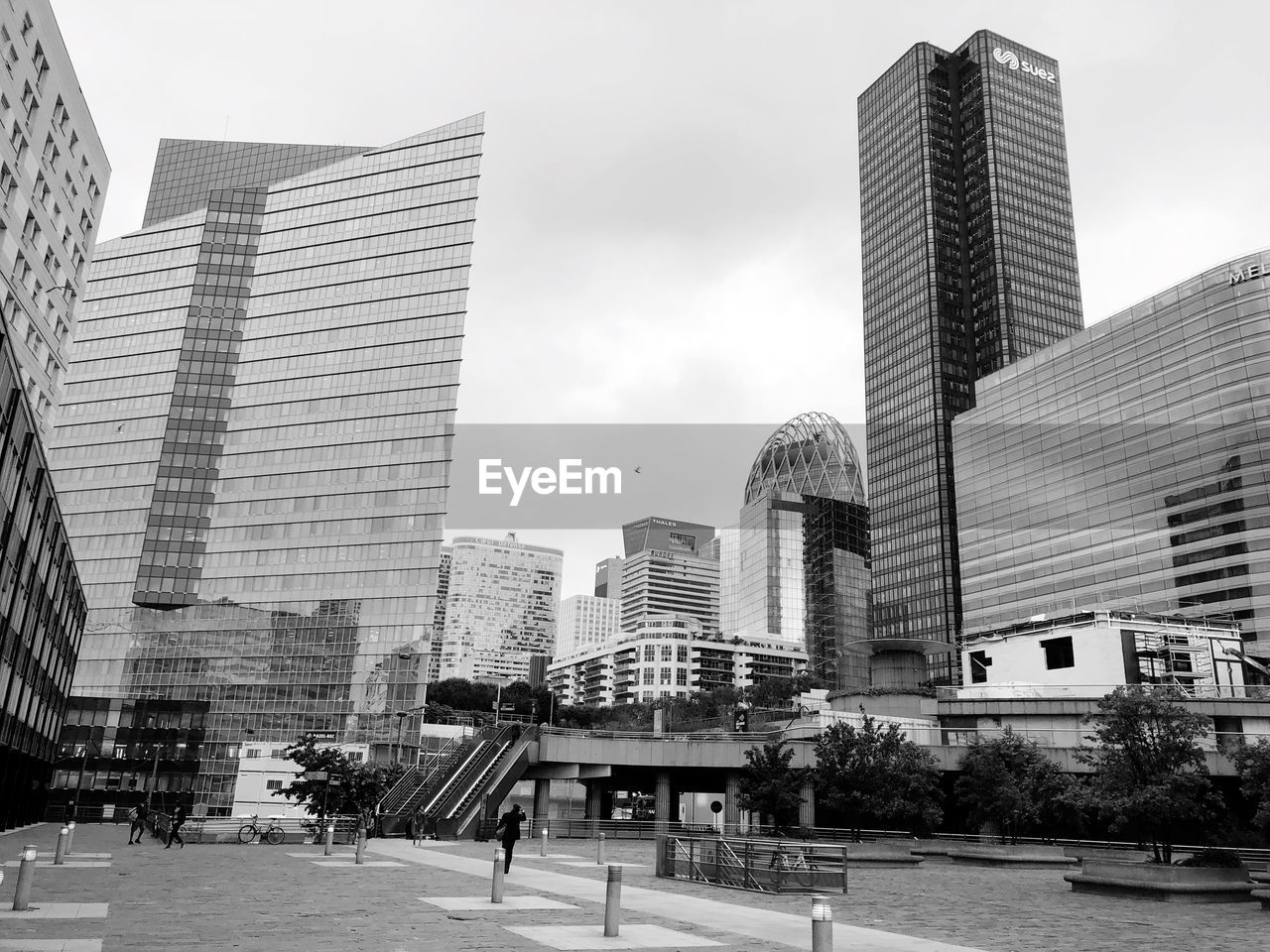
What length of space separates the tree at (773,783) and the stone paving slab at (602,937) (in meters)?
31.8

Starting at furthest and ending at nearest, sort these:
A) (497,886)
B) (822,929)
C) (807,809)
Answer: (807,809) < (497,886) < (822,929)

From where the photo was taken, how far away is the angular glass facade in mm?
114500

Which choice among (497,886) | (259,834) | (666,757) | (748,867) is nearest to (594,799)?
(666,757)

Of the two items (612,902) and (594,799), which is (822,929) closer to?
(612,902)

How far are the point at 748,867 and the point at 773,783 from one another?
22.5m

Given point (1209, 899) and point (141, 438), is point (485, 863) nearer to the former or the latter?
point (1209, 899)

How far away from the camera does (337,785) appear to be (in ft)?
169

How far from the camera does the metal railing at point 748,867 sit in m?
24.8

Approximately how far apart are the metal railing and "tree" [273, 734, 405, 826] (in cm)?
2628

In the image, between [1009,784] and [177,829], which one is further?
[1009,784]

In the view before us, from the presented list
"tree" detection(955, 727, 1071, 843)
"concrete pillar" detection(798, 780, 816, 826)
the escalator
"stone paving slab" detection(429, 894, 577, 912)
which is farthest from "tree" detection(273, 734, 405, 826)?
"tree" detection(955, 727, 1071, 843)

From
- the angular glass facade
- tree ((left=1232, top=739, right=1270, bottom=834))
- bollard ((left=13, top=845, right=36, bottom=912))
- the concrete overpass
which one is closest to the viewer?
bollard ((left=13, top=845, right=36, bottom=912))

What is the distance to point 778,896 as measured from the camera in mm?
23438

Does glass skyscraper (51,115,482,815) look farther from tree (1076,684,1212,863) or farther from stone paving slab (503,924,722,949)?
stone paving slab (503,924,722,949)
